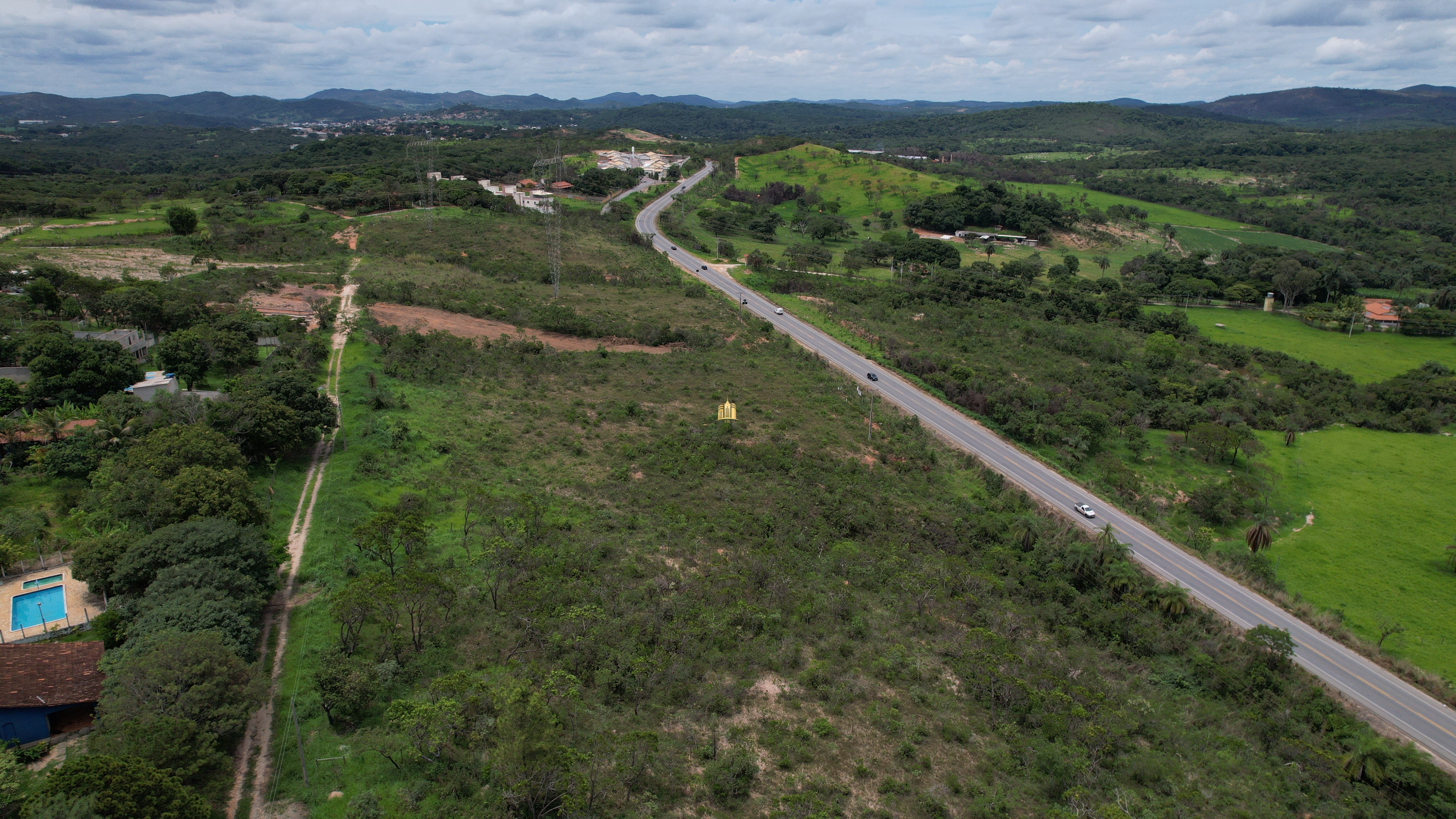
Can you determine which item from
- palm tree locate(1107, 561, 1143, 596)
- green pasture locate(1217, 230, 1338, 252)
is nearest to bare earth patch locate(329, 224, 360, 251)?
palm tree locate(1107, 561, 1143, 596)

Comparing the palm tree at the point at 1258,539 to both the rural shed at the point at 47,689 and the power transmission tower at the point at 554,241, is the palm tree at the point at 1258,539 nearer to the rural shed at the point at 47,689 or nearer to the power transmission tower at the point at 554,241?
the rural shed at the point at 47,689

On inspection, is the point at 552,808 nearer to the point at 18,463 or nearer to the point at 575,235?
the point at 18,463

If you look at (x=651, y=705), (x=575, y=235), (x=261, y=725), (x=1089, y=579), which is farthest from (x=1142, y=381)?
(x=575, y=235)

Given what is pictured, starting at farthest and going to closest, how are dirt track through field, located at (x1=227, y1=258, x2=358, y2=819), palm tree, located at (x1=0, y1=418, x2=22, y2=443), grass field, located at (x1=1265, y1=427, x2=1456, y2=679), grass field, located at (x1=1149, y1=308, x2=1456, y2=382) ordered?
grass field, located at (x1=1149, y1=308, x2=1456, y2=382), grass field, located at (x1=1265, y1=427, x2=1456, y2=679), palm tree, located at (x1=0, y1=418, x2=22, y2=443), dirt track through field, located at (x1=227, y1=258, x2=358, y2=819)

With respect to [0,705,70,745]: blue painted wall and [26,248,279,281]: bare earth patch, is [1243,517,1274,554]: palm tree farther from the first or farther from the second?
[26,248,279,281]: bare earth patch

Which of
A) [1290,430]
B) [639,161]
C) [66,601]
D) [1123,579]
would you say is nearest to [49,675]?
[66,601]
